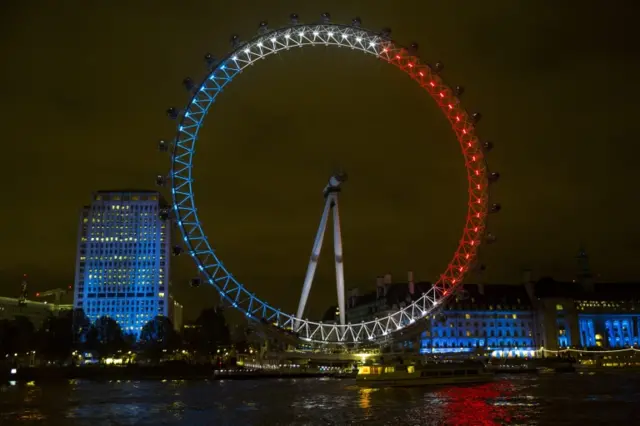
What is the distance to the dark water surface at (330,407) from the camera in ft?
118

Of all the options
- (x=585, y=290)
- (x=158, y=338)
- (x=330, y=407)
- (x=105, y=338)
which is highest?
(x=585, y=290)

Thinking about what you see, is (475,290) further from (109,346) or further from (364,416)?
(364,416)

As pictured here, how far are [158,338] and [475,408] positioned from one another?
84.2m

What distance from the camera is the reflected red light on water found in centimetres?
3459

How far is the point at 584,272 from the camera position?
5846 inches

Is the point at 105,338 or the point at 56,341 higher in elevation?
the point at 105,338

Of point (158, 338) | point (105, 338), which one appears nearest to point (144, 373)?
point (158, 338)

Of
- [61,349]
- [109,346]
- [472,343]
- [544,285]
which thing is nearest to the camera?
[61,349]

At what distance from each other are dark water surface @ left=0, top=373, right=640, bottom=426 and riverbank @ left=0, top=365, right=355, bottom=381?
1167 inches

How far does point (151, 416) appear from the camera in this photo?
38875mm

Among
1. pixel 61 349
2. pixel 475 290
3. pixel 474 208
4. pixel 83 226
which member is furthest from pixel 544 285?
pixel 83 226

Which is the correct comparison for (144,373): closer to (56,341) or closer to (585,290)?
(56,341)

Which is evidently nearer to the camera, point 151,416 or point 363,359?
point 151,416

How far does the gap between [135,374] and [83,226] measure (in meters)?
85.1
